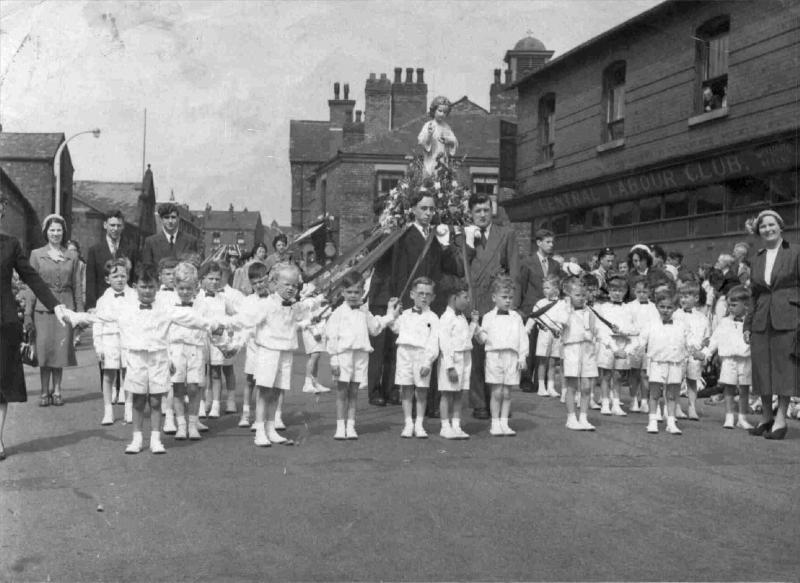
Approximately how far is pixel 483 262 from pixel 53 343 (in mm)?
5230

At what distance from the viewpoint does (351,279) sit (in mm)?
8359

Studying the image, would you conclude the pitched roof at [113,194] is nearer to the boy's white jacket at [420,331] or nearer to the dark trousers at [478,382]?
the dark trousers at [478,382]

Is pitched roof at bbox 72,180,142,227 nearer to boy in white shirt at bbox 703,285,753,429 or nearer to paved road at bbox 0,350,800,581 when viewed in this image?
boy in white shirt at bbox 703,285,753,429

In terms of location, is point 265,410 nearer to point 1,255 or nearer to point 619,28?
point 1,255

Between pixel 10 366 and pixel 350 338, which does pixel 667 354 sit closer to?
pixel 350 338

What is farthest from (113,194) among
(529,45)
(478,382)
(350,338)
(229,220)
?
(350,338)

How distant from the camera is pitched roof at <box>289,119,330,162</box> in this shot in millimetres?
78500

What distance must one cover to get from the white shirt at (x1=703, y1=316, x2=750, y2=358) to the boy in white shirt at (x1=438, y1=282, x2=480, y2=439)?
2.86 m

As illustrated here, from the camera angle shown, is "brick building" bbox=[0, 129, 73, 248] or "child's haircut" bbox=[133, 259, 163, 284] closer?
"child's haircut" bbox=[133, 259, 163, 284]

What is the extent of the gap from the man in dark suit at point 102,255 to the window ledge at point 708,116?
1209 cm

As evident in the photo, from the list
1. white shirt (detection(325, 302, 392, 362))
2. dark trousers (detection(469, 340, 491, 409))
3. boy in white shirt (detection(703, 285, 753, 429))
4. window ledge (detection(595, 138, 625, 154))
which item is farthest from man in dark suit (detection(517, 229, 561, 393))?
window ledge (detection(595, 138, 625, 154))

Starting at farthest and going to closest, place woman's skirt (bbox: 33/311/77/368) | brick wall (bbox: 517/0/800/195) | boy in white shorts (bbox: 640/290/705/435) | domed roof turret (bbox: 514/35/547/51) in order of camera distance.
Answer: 1. domed roof turret (bbox: 514/35/547/51)
2. brick wall (bbox: 517/0/800/195)
3. woman's skirt (bbox: 33/311/77/368)
4. boy in white shorts (bbox: 640/290/705/435)

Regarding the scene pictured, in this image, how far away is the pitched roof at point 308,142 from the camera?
258 ft

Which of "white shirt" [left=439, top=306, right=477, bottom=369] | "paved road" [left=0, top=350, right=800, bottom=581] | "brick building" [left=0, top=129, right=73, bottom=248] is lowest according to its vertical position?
"paved road" [left=0, top=350, right=800, bottom=581]
